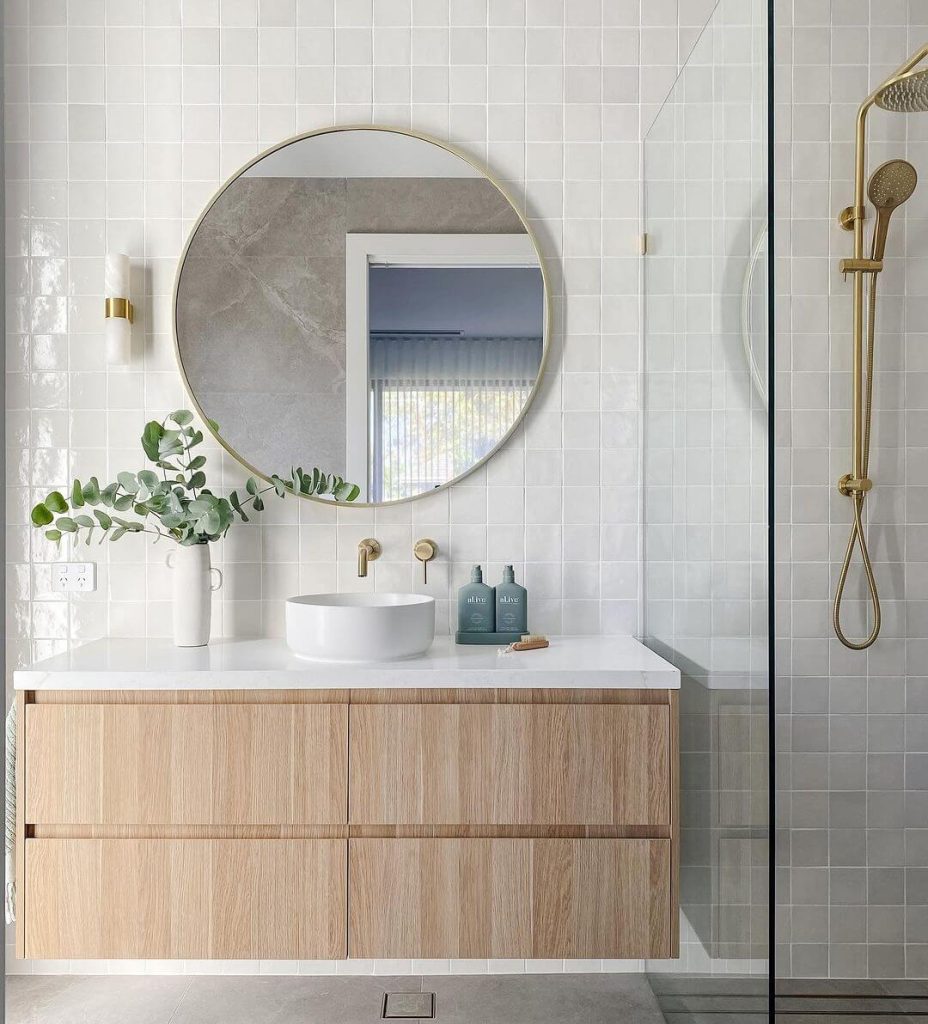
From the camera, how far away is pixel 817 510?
81.8 inches

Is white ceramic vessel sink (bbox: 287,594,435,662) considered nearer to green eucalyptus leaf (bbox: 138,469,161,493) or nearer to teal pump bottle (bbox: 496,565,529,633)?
teal pump bottle (bbox: 496,565,529,633)

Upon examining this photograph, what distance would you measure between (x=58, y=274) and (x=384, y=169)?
880mm

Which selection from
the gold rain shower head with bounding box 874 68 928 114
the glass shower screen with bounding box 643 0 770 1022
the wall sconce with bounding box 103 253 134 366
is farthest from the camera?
the wall sconce with bounding box 103 253 134 366

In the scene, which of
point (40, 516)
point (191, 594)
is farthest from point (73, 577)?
point (191, 594)

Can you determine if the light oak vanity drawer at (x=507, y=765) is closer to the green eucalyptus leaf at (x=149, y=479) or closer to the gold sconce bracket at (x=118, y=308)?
the green eucalyptus leaf at (x=149, y=479)

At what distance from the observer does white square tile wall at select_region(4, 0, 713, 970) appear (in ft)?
7.14

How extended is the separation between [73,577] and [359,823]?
40.2 inches

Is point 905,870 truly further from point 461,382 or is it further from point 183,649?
point 183,649

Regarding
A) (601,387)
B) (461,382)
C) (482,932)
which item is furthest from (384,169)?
(482,932)

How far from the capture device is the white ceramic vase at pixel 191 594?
2.02 metres

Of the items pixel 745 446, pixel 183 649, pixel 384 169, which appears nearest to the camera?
pixel 745 446

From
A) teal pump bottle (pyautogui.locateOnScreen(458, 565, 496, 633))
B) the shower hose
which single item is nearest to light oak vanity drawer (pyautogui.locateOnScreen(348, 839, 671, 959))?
teal pump bottle (pyautogui.locateOnScreen(458, 565, 496, 633))

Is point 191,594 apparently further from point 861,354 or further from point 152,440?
point 861,354

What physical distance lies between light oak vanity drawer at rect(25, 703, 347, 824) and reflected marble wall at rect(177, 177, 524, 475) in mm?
705
